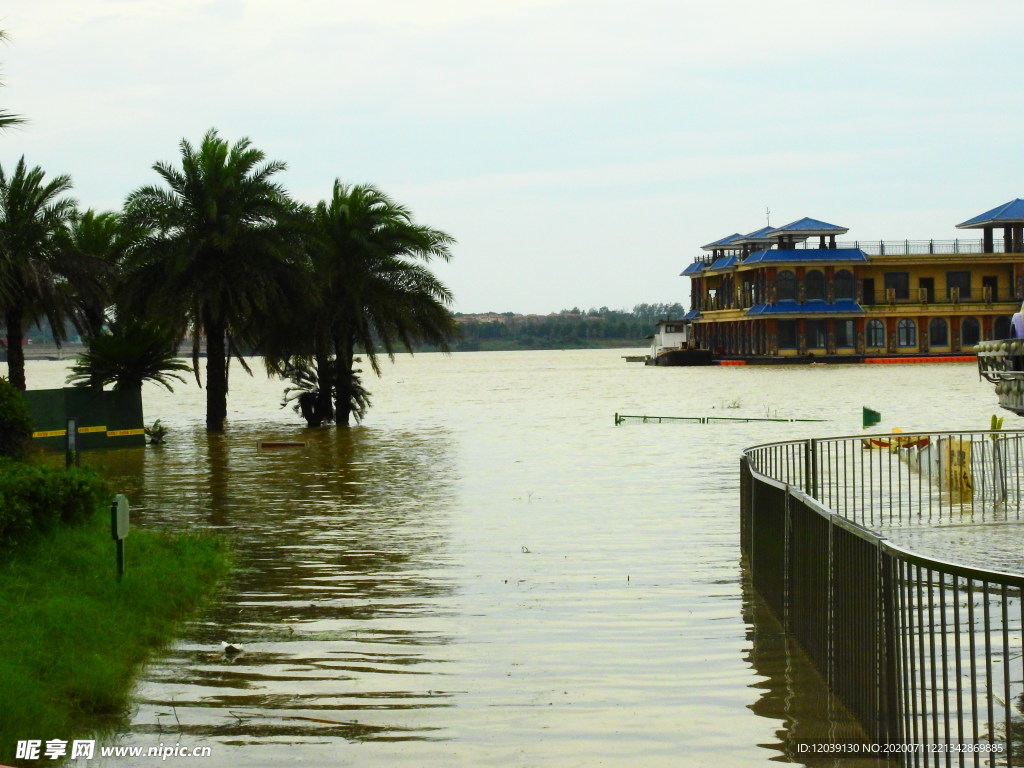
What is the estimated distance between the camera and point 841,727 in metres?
6.78

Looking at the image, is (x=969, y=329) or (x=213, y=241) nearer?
(x=213, y=241)

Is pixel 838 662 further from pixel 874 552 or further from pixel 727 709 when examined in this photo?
pixel 874 552

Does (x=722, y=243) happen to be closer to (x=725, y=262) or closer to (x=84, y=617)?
(x=725, y=262)

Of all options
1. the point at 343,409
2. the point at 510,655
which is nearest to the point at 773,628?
the point at 510,655

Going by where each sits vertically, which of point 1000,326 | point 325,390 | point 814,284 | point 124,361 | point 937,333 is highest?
point 814,284

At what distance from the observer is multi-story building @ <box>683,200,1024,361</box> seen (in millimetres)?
107188

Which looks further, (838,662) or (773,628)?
(773,628)

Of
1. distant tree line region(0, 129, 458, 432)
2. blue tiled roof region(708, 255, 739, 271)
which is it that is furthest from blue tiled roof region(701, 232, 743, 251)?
distant tree line region(0, 129, 458, 432)

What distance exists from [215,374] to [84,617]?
28077mm

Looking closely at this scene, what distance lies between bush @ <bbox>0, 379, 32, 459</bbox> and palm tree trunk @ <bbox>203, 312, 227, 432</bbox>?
1791 cm

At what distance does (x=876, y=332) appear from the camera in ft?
365

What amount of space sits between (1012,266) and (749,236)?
21705 millimetres

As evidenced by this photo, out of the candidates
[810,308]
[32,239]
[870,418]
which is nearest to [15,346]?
[32,239]

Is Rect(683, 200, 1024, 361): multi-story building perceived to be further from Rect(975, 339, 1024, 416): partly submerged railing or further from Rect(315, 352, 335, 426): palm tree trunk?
Rect(975, 339, 1024, 416): partly submerged railing
